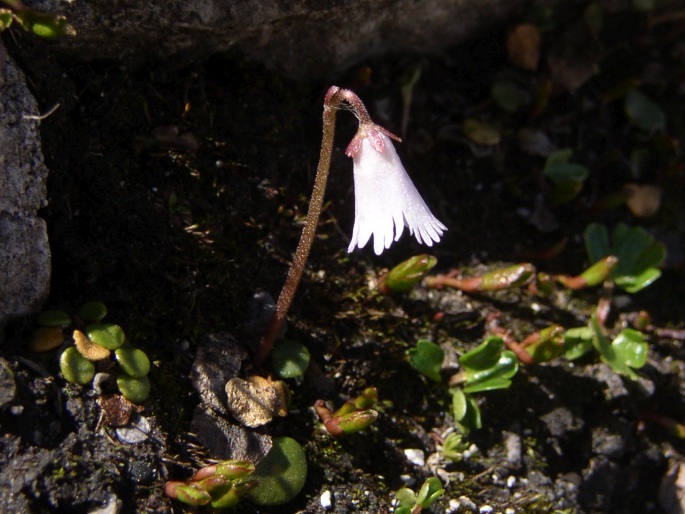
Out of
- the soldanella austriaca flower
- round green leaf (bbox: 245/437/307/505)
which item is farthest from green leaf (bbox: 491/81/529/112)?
round green leaf (bbox: 245/437/307/505)

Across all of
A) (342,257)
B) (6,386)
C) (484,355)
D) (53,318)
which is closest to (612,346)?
(484,355)

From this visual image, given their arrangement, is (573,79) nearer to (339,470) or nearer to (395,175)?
(395,175)

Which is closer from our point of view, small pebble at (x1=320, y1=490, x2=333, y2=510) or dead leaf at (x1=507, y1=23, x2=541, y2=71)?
small pebble at (x1=320, y1=490, x2=333, y2=510)

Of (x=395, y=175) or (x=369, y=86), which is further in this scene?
(x=369, y=86)

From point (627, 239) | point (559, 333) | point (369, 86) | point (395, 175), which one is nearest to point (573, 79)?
point (627, 239)

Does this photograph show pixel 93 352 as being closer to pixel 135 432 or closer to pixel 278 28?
pixel 135 432

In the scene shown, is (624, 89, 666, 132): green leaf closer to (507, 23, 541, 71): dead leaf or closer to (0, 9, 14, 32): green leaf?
(507, 23, 541, 71): dead leaf

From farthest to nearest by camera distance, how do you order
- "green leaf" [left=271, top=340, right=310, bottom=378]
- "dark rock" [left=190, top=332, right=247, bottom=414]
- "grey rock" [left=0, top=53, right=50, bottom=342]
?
"green leaf" [left=271, top=340, right=310, bottom=378]
"dark rock" [left=190, top=332, right=247, bottom=414]
"grey rock" [left=0, top=53, right=50, bottom=342]
